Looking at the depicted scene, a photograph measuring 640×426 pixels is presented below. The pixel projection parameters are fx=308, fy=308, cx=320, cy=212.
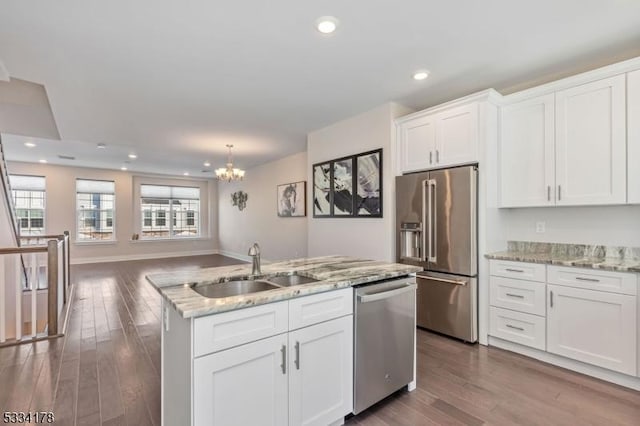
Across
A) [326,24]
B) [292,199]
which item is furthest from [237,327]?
[292,199]

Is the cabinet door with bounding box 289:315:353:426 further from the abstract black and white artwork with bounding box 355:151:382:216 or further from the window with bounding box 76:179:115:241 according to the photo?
the window with bounding box 76:179:115:241

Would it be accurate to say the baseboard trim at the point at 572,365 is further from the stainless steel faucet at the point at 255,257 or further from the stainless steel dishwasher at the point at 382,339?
the stainless steel faucet at the point at 255,257

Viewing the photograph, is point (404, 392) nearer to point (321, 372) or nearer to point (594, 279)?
point (321, 372)

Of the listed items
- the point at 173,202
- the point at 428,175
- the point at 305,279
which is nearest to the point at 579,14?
the point at 428,175

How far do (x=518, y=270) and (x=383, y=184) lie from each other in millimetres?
1675

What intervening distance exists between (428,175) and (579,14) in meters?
1.68

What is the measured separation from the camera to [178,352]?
1496 millimetres

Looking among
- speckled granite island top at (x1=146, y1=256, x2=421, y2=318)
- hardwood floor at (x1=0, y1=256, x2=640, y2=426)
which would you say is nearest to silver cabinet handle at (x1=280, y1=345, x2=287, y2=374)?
speckled granite island top at (x1=146, y1=256, x2=421, y2=318)

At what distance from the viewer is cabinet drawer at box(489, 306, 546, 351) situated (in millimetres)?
2760

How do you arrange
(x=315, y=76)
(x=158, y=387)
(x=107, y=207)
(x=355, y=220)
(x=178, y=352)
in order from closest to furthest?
1. (x=178, y=352)
2. (x=158, y=387)
3. (x=315, y=76)
4. (x=355, y=220)
5. (x=107, y=207)

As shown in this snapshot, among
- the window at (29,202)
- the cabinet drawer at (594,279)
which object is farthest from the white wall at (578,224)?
the window at (29,202)

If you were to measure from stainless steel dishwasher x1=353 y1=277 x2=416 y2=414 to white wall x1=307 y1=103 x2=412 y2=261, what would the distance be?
5.18 ft

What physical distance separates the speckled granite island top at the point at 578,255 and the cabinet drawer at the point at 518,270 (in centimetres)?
5

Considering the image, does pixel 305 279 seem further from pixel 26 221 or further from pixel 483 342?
pixel 26 221
